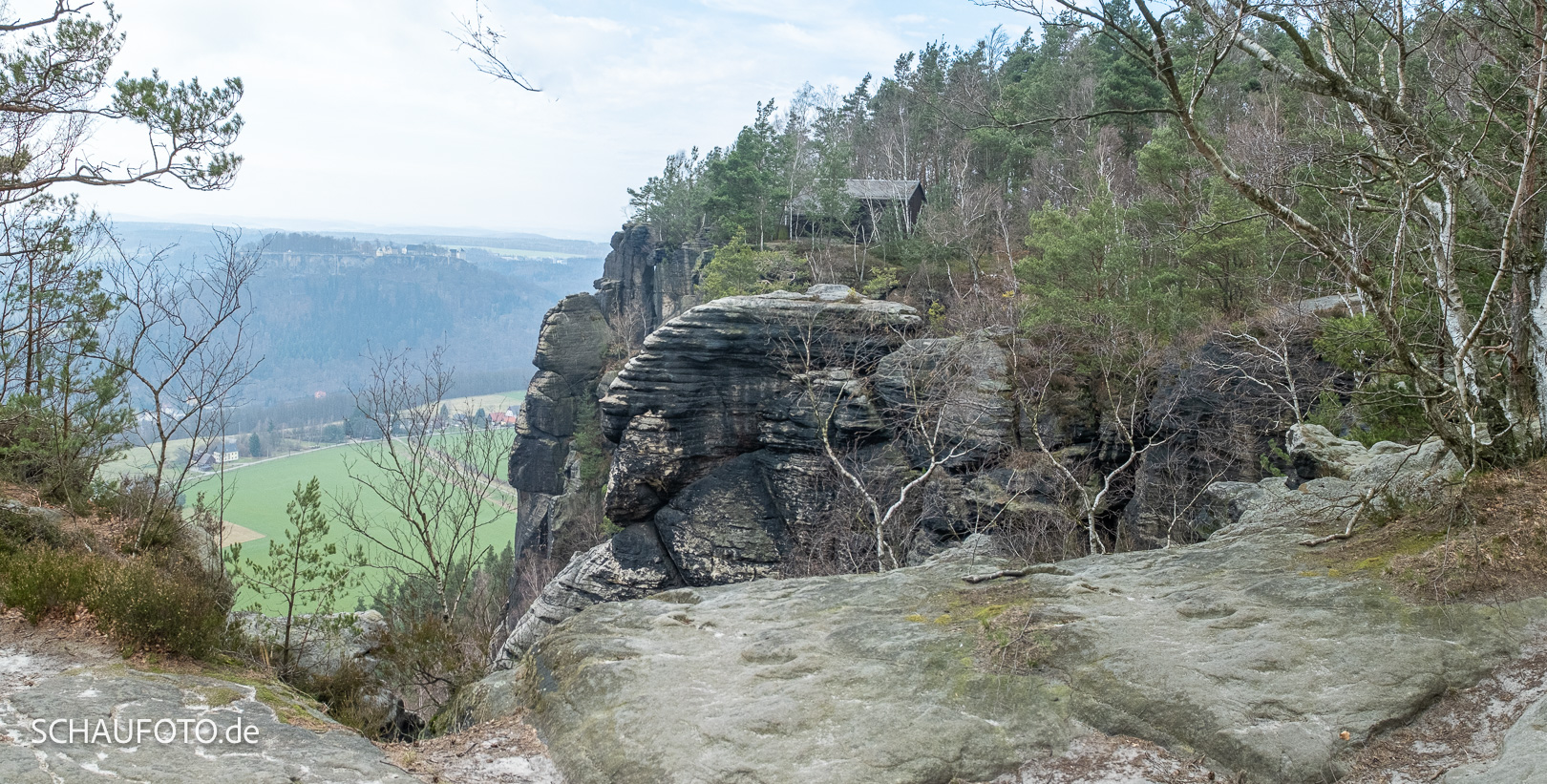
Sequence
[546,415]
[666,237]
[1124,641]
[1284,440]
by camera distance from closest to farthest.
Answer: [1124,641] → [1284,440] → [546,415] → [666,237]

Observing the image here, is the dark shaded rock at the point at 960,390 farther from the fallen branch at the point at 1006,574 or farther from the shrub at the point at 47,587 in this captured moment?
the shrub at the point at 47,587

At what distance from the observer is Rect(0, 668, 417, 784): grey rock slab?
13.4ft

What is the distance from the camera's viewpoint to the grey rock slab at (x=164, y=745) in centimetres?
409

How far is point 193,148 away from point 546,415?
103 feet

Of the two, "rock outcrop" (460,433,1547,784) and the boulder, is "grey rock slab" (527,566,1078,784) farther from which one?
the boulder

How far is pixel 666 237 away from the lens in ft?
159

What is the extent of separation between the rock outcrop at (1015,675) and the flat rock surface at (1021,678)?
0.04 feet

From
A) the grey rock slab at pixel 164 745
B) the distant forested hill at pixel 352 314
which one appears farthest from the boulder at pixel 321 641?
the distant forested hill at pixel 352 314

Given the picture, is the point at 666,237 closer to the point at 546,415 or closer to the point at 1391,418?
the point at 546,415

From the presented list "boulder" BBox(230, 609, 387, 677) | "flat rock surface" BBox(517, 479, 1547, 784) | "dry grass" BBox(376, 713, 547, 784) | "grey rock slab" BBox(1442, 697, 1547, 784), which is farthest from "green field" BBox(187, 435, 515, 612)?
"grey rock slab" BBox(1442, 697, 1547, 784)

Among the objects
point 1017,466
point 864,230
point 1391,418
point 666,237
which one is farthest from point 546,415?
point 1391,418

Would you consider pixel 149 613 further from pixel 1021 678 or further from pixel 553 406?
pixel 553 406

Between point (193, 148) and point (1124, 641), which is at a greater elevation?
point (193, 148)

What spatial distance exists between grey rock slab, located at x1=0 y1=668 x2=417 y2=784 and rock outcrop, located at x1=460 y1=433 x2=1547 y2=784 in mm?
1186
